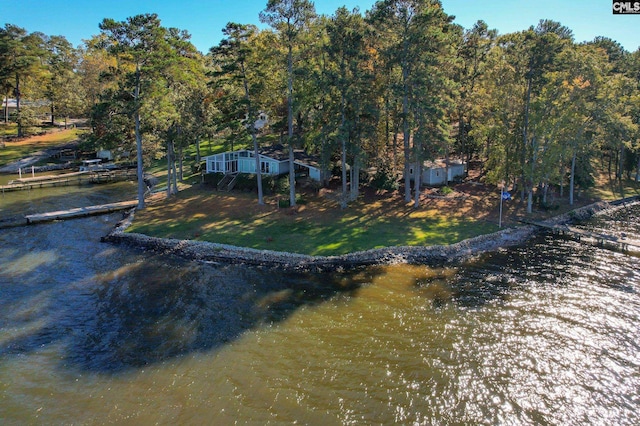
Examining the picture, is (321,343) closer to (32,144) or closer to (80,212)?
(80,212)

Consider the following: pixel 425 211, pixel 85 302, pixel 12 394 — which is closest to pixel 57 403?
pixel 12 394

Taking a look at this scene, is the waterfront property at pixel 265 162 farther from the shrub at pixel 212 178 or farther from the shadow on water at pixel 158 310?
the shadow on water at pixel 158 310

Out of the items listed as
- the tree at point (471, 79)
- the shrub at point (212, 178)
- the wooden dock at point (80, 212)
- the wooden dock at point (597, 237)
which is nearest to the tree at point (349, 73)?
the tree at point (471, 79)

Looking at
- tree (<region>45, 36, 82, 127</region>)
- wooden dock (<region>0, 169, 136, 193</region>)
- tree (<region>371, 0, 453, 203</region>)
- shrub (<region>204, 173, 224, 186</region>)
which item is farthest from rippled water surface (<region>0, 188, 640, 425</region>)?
tree (<region>45, 36, 82, 127</region>)

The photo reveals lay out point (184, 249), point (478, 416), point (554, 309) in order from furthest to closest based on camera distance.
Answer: point (184, 249) < point (554, 309) < point (478, 416)

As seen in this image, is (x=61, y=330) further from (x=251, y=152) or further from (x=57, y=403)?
(x=251, y=152)

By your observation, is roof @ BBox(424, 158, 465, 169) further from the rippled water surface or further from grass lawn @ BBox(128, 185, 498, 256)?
the rippled water surface
